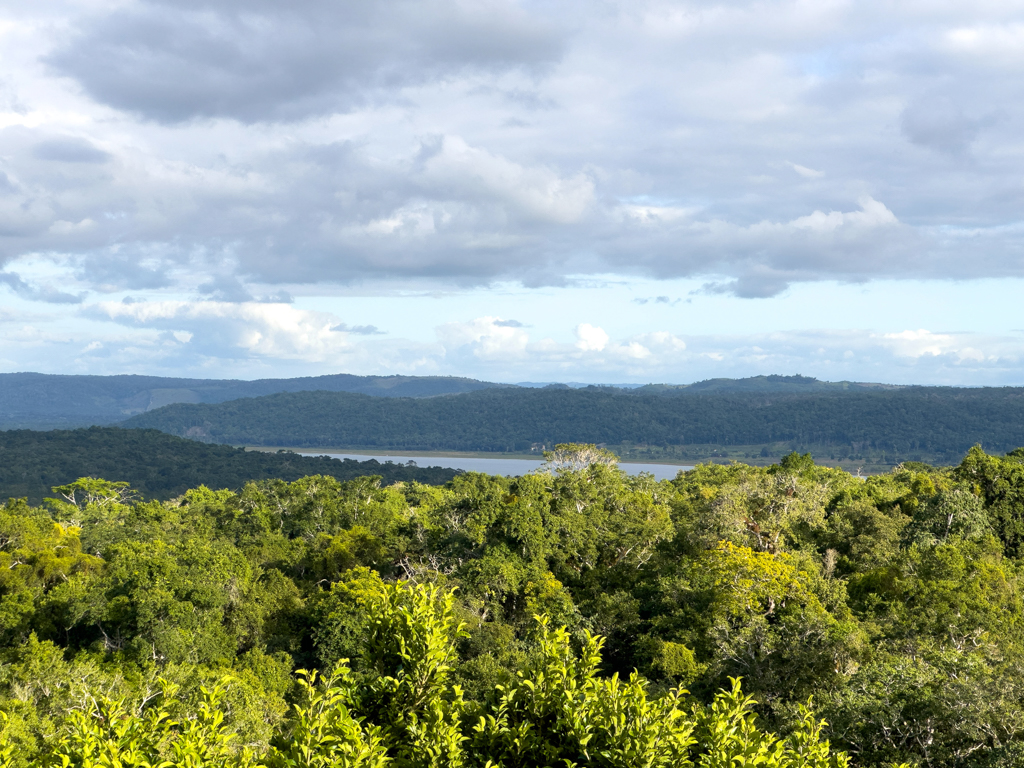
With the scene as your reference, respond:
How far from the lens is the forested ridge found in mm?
13578

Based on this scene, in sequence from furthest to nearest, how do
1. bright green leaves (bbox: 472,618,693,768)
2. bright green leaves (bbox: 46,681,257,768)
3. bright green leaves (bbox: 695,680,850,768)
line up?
bright green leaves (bbox: 472,618,693,768) → bright green leaves (bbox: 695,680,850,768) → bright green leaves (bbox: 46,681,257,768)

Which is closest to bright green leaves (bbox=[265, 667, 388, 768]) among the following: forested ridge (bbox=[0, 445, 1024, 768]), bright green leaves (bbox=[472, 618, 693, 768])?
forested ridge (bbox=[0, 445, 1024, 768])

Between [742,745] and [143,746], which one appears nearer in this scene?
[143,746]

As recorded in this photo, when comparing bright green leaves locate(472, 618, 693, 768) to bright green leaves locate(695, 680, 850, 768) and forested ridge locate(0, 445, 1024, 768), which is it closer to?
forested ridge locate(0, 445, 1024, 768)

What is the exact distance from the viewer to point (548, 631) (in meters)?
18.3

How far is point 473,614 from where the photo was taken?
38.3 m

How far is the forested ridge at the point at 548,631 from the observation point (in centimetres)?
1358

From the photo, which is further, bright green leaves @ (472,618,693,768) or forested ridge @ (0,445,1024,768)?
forested ridge @ (0,445,1024,768)

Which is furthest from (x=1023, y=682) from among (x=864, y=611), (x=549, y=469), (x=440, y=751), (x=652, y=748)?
(x=549, y=469)

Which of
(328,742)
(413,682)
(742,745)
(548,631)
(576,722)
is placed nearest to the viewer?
(328,742)

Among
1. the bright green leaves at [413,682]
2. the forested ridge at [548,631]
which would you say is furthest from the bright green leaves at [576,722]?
the bright green leaves at [413,682]

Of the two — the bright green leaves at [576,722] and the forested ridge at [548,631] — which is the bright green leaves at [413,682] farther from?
the bright green leaves at [576,722]

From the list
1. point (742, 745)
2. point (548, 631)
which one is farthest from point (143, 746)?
point (742, 745)

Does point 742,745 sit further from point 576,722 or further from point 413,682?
point 413,682
